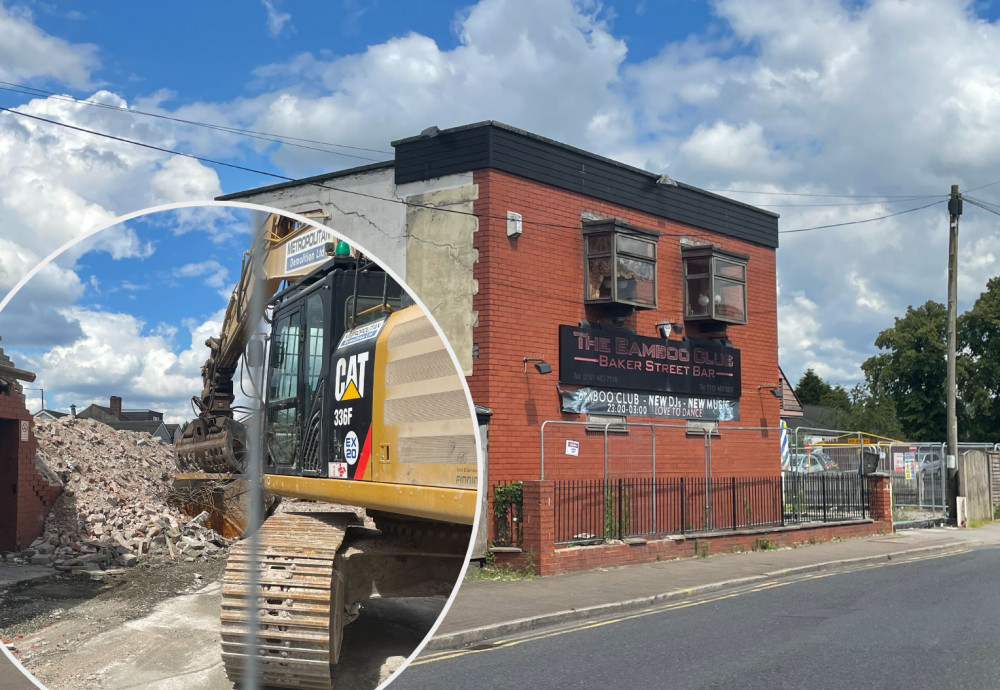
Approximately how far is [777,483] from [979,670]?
12034 mm

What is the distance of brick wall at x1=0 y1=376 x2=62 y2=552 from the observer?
1.59 m

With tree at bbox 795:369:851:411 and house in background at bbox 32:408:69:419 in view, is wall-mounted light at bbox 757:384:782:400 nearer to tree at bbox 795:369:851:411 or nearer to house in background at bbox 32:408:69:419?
house in background at bbox 32:408:69:419

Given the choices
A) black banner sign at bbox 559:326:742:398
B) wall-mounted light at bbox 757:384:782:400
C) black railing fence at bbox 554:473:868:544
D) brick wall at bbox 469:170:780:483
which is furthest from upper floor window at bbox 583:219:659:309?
wall-mounted light at bbox 757:384:782:400

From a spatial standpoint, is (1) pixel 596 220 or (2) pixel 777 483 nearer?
(1) pixel 596 220

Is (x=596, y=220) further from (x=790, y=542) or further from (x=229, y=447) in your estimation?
(x=229, y=447)

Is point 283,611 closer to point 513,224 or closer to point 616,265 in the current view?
point 513,224

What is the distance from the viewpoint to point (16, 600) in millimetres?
1537

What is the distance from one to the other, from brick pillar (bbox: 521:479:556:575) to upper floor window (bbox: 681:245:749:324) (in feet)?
20.9

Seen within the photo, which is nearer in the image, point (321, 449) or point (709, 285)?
point (321, 449)

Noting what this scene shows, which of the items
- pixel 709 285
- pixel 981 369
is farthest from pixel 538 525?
pixel 981 369

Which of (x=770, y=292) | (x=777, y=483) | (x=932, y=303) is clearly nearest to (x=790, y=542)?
(x=777, y=483)

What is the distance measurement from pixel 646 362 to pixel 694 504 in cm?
268

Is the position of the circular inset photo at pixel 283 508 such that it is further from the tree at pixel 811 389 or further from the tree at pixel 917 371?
the tree at pixel 811 389

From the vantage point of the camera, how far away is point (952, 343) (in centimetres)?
2573
